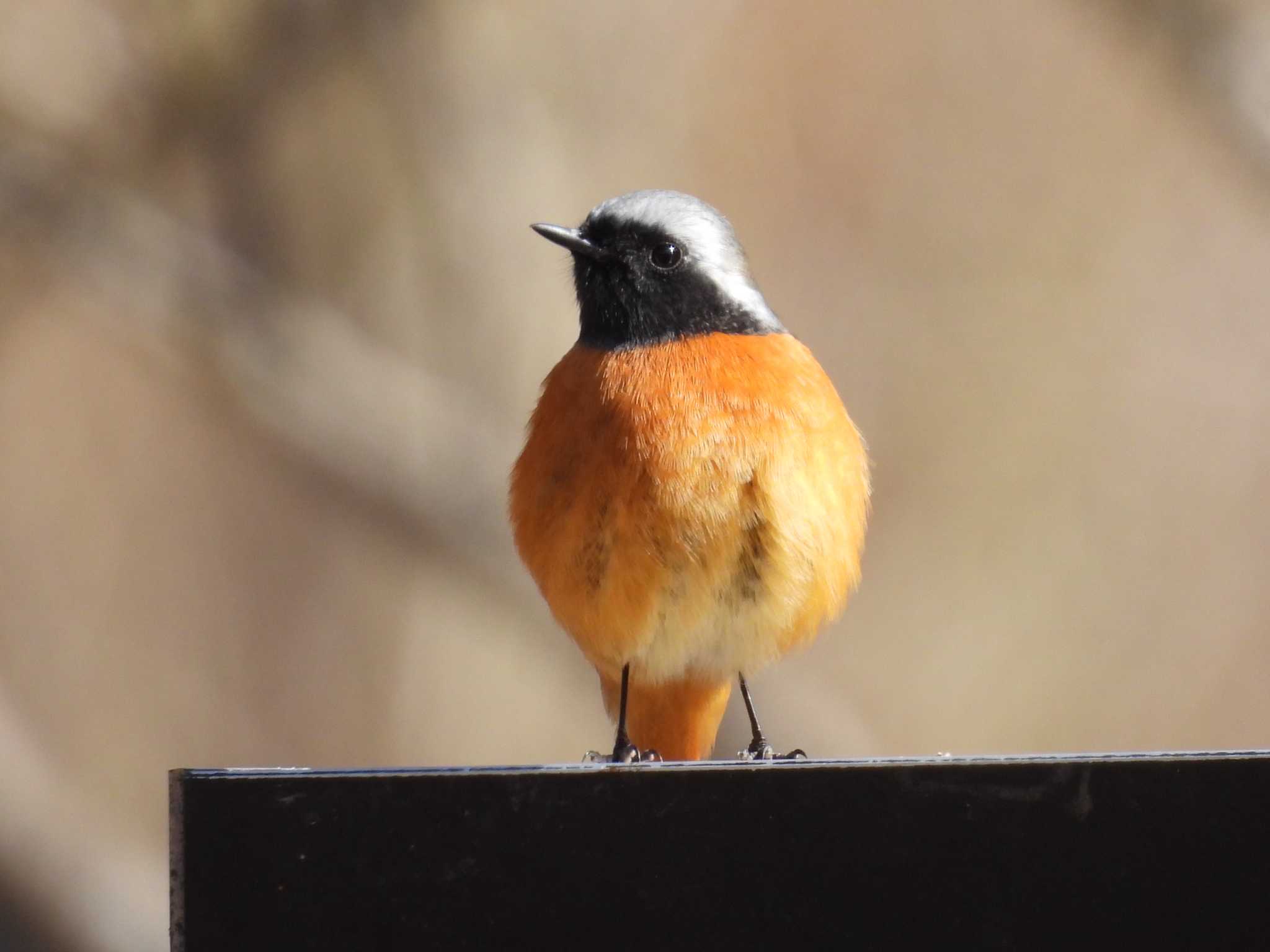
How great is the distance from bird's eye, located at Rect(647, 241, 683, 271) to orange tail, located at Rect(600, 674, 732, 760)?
87 cm

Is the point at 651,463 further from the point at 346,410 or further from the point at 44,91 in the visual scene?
the point at 44,91

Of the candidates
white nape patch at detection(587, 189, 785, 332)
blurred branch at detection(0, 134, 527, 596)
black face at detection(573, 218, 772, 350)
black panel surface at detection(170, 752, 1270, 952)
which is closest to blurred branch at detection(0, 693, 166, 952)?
blurred branch at detection(0, 134, 527, 596)

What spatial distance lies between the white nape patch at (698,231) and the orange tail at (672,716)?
0.79 metres

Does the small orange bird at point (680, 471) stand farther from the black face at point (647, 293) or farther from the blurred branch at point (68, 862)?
→ the blurred branch at point (68, 862)

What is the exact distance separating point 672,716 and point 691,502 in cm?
73

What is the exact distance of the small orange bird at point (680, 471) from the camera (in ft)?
8.66

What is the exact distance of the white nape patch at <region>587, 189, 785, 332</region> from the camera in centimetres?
303

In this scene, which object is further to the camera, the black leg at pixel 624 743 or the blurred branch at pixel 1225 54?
the blurred branch at pixel 1225 54

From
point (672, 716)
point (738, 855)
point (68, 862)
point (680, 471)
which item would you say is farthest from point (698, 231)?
point (68, 862)

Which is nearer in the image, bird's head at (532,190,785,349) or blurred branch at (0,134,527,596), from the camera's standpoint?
bird's head at (532,190,785,349)

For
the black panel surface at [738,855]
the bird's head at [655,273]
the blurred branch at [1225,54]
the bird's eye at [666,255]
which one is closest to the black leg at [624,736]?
the bird's head at [655,273]

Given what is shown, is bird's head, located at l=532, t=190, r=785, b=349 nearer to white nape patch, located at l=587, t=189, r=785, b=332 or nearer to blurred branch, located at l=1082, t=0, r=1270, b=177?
white nape patch, located at l=587, t=189, r=785, b=332

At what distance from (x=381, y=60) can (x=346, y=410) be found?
129 centimetres

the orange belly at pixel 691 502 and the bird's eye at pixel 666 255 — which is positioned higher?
the bird's eye at pixel 666 255
